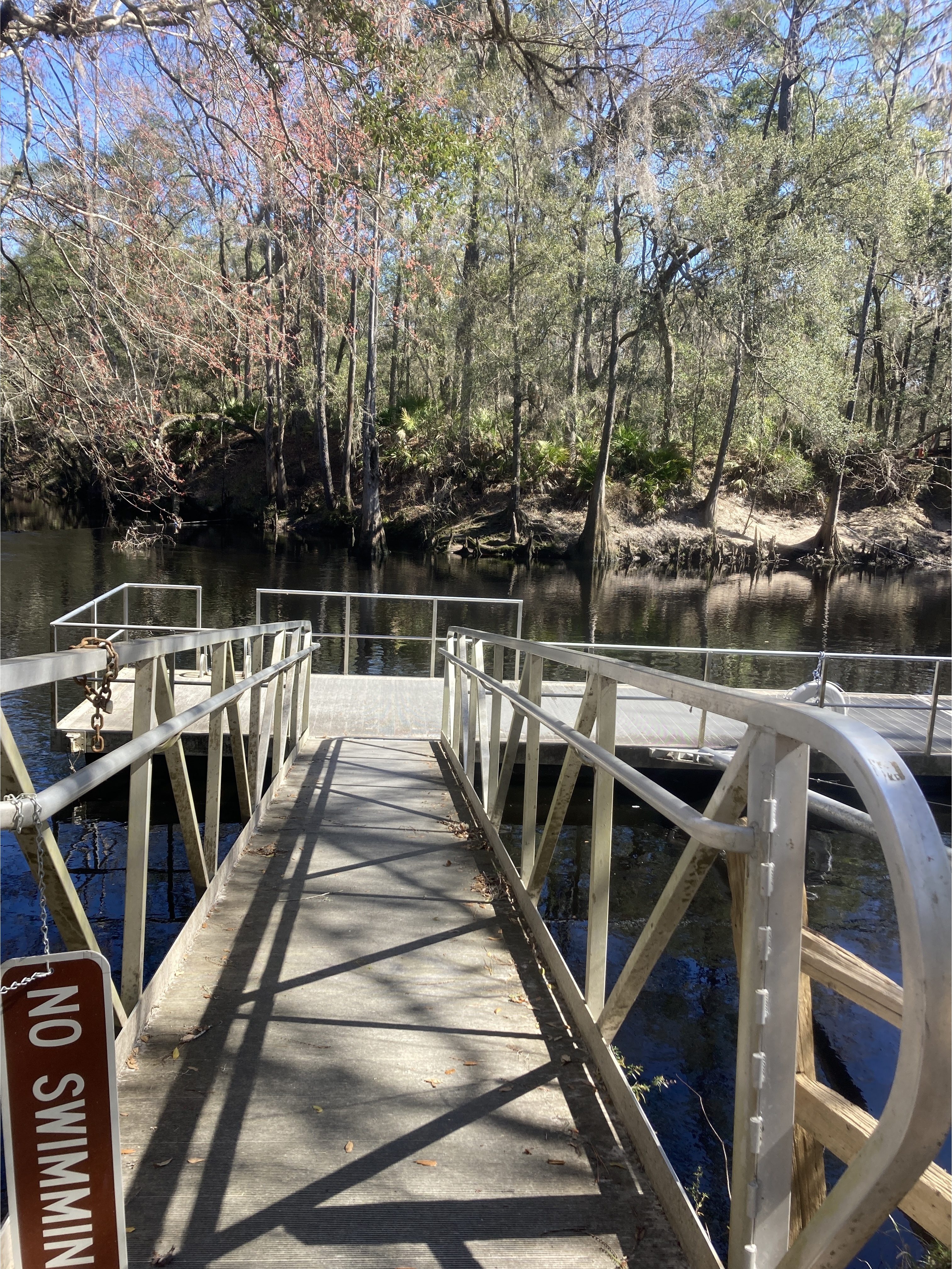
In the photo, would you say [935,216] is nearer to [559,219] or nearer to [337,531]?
[559,219]

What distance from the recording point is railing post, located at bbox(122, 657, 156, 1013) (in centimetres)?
259

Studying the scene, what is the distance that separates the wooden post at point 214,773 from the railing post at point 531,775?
1307 mm

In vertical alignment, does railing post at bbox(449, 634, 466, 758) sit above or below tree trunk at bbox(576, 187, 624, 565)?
below

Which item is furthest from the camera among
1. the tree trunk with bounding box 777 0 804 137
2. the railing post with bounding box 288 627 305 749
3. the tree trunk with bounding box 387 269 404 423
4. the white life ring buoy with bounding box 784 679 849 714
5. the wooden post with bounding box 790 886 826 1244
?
the tree trunk with bounding box 387 269 404 423

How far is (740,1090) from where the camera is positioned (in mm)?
1701

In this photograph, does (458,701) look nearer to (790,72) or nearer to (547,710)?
(547,710)

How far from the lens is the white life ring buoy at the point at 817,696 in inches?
314

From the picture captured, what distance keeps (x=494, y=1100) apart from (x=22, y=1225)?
1.58m

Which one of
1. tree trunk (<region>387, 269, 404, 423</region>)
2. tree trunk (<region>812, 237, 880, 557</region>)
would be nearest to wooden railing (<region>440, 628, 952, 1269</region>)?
tree trunk (<region>812, 237, 880, 557</region>)

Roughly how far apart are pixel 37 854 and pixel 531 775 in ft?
8.47

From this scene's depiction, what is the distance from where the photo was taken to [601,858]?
293cm

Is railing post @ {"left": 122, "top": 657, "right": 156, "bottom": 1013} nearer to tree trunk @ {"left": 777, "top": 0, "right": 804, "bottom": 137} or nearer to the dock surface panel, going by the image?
the dock surface panel

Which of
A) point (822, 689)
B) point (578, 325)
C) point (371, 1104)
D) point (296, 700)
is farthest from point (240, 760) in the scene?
point (578, 325)

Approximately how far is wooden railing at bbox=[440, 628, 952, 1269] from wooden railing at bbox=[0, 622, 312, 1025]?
1.19 metres
